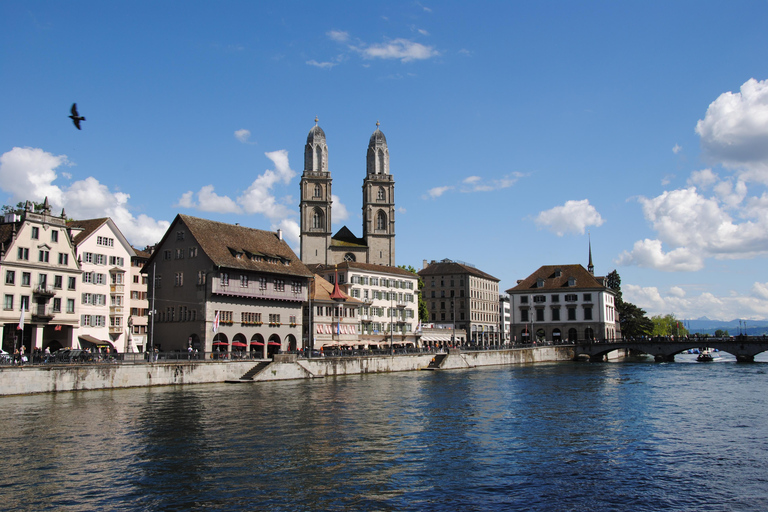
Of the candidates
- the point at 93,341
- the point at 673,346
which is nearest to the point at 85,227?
the point at 93,341

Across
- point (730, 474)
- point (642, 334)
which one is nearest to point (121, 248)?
point (730, 474)

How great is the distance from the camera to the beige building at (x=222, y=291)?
2562 inches

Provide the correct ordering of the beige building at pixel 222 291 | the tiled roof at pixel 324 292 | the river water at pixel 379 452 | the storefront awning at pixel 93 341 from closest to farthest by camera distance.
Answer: the river water at pixel 379 452 < the storefront awning at pixel 93 341 < the beige building at pixel 222 291 < the tiled roof at pixel 324 292

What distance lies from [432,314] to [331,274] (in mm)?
53954

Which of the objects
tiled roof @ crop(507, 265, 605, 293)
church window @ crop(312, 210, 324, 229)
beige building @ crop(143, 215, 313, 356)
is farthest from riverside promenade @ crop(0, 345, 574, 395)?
church window @ crop(312, 210, 324, 229)

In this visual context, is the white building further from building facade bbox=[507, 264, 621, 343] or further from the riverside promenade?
building facade bbox=[507, 264, 621, 343]

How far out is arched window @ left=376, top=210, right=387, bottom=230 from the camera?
13400 cm

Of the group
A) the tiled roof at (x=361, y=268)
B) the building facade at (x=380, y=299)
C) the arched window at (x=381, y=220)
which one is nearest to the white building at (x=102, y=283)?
the building facade at (x=380, y=299)

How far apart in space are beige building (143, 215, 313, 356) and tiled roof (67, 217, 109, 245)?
6199 mm

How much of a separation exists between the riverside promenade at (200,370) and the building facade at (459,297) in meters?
53.9

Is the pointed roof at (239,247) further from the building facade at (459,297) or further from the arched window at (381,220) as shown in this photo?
the building facade at (459,297)

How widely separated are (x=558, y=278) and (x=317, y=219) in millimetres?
44343

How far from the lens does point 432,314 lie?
146875 mm

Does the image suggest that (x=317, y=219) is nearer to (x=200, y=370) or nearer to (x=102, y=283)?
(x=102, y=283)
